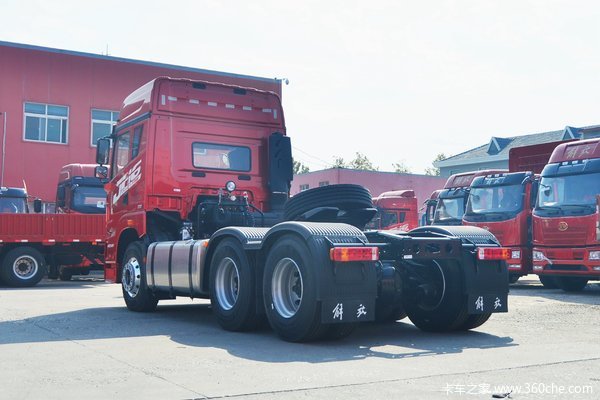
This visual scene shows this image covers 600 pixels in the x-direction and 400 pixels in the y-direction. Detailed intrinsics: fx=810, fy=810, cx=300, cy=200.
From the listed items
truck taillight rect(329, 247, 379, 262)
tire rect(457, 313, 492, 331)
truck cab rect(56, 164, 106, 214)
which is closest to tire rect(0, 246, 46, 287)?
truck cab rect(56, 164, 106, 214)

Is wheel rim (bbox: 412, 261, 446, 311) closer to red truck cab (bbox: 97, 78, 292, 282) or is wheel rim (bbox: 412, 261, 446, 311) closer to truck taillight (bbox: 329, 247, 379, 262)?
truck taillight (bbox: 329, 247, 379, 262)

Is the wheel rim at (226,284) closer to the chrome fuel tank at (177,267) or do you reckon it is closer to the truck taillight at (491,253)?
the chrome fuel tank at (177,267)

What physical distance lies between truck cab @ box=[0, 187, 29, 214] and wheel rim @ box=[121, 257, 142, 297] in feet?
34.0

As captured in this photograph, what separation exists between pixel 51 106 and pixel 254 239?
82.3 ft

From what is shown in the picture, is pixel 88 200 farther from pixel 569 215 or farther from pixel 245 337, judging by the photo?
pixel 245 337

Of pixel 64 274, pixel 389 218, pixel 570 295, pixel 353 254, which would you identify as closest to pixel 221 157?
pixel 353 254

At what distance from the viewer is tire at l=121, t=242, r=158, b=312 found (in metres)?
11.8

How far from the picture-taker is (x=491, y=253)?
9.24 meters

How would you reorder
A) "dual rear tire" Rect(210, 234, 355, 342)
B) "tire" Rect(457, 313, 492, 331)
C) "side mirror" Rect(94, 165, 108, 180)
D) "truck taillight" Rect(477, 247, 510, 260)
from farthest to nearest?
"side mirror" Rect(94, 165, 108, 180) < "tire" Rect(457, 313, 492, 331) < "truck taillight" Rect(477, 247, 510, 260) < "dual rear tire" Rect(210, 234, 355, 342)

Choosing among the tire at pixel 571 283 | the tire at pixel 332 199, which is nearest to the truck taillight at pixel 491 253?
the tire at pixel 332 199

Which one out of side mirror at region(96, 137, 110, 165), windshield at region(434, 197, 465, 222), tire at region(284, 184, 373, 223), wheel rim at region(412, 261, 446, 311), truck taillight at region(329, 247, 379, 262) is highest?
side mirror at region(96, 137, 110, 165)

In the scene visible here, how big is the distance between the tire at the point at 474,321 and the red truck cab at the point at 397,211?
19429 mm

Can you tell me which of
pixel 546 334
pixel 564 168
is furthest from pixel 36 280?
pixel 546 334

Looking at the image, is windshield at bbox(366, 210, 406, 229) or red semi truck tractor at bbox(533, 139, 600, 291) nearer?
red semi truck tractor at bbox(533, 139, 600, 291)
